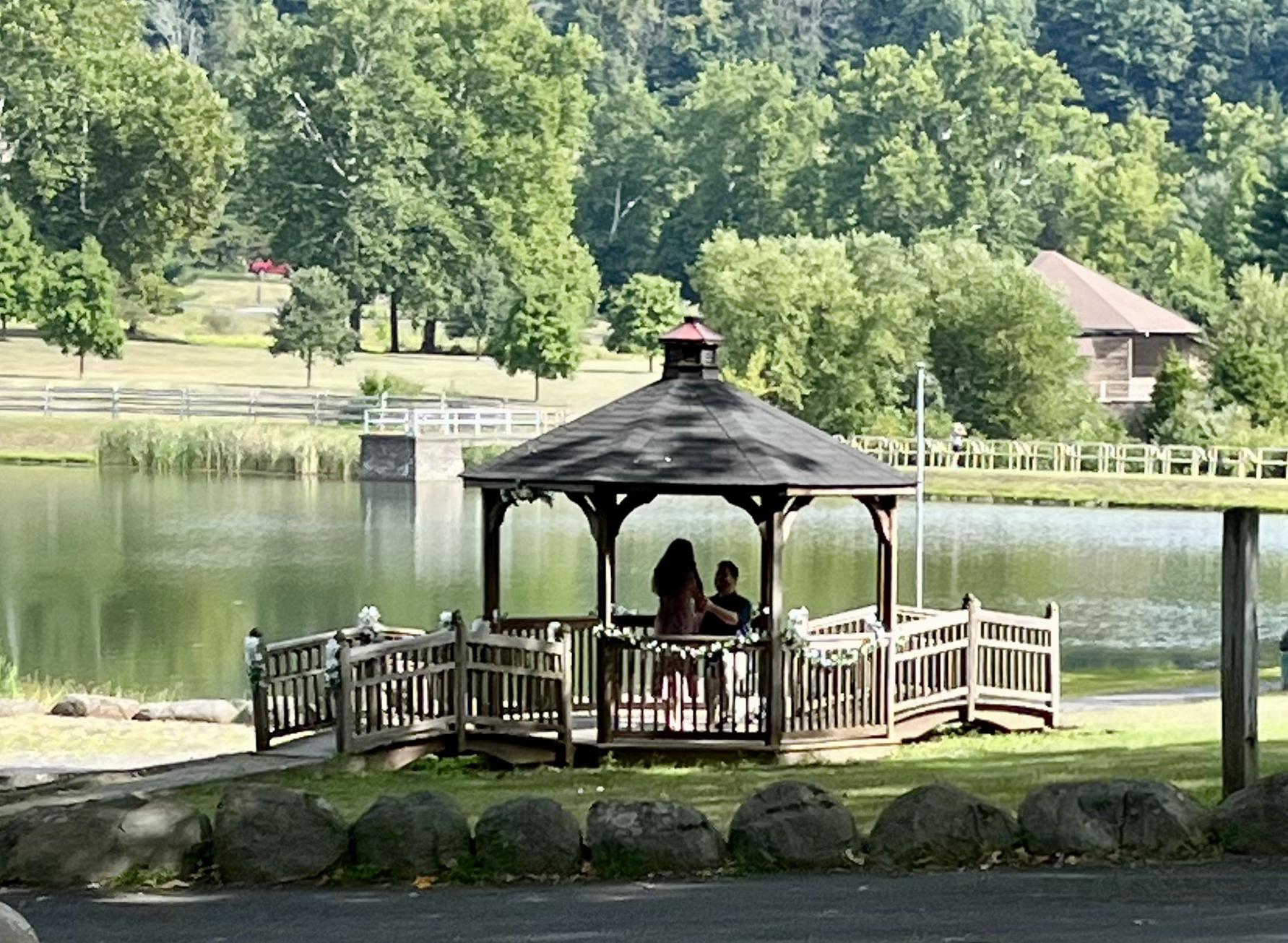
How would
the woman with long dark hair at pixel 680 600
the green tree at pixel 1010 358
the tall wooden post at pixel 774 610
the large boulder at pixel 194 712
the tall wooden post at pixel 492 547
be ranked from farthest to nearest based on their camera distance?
the green tree at pixel 1010 358 → the large boulder at pixel 194 712 → the tall wooden post at pixel 492 547 → the woman with long dark hair at pixel 680 600 → the tall wooden post at pixel 774 610

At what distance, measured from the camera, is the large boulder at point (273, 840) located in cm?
1189

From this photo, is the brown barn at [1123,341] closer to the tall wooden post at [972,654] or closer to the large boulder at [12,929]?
the tall wooden post at [972,654]

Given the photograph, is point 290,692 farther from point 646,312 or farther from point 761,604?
point 646,312

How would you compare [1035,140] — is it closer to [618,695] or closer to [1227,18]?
[1227,18]

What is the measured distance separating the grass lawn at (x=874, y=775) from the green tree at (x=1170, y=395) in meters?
58.7

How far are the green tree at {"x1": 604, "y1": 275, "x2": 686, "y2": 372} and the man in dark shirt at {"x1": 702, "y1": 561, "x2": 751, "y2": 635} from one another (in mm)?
89762

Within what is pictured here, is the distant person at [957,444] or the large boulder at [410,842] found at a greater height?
the distant person at [957,444]

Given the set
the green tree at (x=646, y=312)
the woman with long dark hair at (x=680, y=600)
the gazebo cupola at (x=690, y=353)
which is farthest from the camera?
the green tree at (x=646, y=312)

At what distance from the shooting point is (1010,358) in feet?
264

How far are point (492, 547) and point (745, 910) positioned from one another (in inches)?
379

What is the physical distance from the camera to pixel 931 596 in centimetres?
4350

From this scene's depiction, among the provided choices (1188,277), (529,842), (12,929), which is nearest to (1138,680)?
(529,842)

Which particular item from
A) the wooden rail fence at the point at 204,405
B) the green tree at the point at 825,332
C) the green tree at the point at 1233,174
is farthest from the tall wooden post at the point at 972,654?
the green tree at the point at 1233,174

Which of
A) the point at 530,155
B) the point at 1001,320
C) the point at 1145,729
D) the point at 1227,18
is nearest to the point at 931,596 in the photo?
the point at 1145,729
